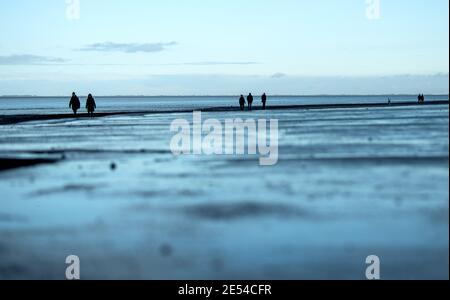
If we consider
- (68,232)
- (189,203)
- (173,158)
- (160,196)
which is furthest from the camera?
(173,158)

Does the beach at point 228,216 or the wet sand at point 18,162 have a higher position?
the wet sand at point 18,162

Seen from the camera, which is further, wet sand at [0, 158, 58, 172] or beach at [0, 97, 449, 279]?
wet sand at [0, 158, 58, 172]

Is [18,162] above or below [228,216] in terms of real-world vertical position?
above

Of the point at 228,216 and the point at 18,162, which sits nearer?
the point at 228,216

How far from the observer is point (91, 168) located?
1698 centimetres

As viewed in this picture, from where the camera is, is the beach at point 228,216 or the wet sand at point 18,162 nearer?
the beach at point 228,216

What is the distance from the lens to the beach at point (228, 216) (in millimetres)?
7930

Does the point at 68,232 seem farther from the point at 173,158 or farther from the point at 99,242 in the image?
the point at 173,158

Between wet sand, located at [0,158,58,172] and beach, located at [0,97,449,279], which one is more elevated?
wet sand, located at [0,158,58,172]

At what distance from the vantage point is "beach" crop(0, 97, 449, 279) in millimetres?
7930

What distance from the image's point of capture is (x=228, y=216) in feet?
34.5
